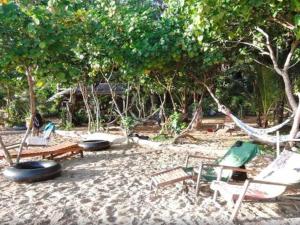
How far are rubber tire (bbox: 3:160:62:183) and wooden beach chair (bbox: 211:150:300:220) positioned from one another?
3.18 meters

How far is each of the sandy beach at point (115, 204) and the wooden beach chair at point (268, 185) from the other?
0.78 ft

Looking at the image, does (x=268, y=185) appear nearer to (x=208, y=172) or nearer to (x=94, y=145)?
(x=208, y=172)

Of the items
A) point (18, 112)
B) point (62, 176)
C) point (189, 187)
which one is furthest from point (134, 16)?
point (18, 112)

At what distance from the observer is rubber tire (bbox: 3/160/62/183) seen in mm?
6621

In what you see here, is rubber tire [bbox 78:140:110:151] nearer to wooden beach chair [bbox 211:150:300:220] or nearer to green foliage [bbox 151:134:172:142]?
green foliage [bbox 151:134:172:142]

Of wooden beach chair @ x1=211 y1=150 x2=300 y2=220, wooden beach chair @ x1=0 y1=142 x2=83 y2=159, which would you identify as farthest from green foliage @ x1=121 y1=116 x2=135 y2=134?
wooden beach chair @ x1=211 y1=150 x2=300 y2=220

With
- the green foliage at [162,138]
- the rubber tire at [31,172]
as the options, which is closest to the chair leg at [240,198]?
the rubber tire at [31,172]

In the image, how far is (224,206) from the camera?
5172 mm

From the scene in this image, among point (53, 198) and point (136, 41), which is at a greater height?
point (136, 41)

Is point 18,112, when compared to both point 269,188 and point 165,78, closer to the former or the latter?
point 165,78

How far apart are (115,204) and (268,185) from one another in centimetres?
215

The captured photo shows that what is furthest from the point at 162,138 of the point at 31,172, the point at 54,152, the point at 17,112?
the point at 17,112

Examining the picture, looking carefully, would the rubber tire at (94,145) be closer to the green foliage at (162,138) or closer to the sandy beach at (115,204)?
the green foliage at (162,138)

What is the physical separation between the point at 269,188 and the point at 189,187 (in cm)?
159
